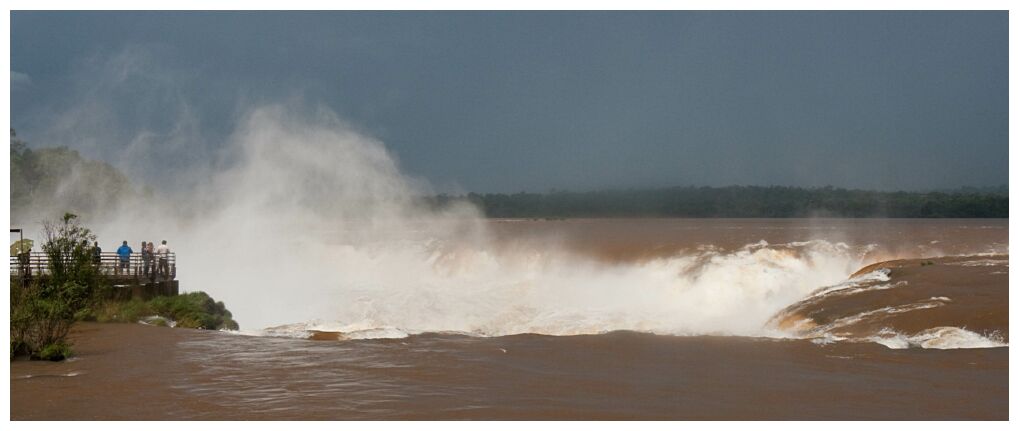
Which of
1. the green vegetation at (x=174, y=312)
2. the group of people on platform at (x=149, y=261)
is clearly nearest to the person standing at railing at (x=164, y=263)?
the group of people on platform at (x=149, y=261)

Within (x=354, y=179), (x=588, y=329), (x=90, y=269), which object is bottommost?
(x=588, y=329)

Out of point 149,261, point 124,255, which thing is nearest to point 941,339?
point 149,261

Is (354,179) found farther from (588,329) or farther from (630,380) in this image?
(630,380)

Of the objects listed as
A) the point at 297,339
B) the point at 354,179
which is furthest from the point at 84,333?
the point at 354,179

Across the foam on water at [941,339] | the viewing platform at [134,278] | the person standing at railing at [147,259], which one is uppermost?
the person standing at railing at [147,259]

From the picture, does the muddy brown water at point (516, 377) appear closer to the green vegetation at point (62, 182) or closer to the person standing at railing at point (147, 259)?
the person standing at railing at point (147, 259)

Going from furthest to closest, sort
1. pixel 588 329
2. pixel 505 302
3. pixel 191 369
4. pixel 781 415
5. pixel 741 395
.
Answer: pixel 505 302, pixel 588 329, pixel 191 369, pixel 741 395, pixel 781 415
